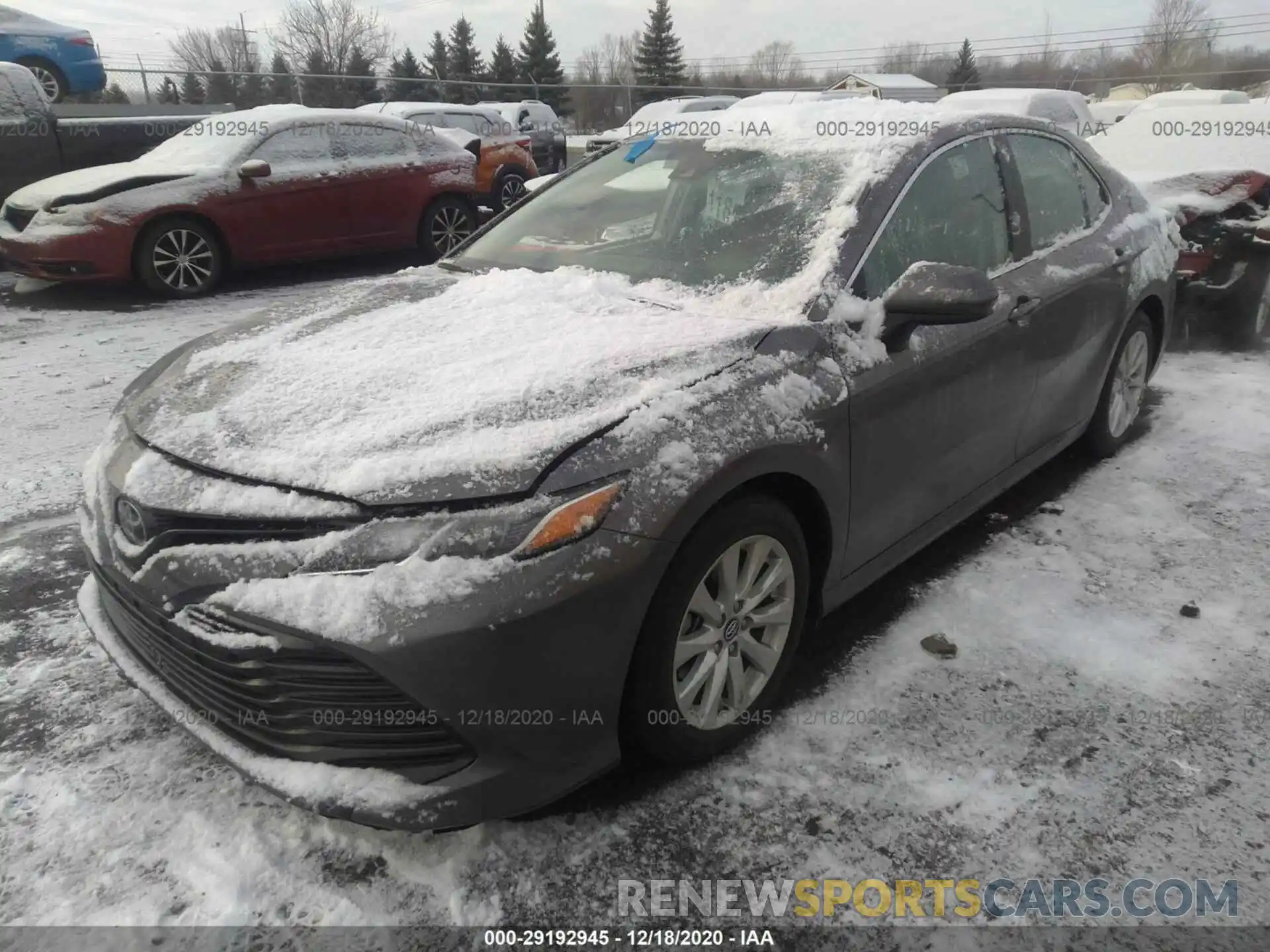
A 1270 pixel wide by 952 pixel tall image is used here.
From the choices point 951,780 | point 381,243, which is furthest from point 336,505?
point 381,243

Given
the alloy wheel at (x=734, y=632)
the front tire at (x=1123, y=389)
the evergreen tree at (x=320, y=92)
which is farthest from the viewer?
the evergreen tree at (x=320, y=92)

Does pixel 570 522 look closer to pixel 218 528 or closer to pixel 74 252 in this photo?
pixel 218 528

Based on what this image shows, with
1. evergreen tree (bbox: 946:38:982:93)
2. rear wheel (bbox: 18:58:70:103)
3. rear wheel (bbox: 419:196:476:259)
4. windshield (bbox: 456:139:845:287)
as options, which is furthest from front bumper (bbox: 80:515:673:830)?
evergreen tree (bbox: 946:38:982:93)

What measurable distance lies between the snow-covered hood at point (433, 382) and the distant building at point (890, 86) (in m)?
30.0

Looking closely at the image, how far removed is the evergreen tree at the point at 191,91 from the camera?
22797 millimetres

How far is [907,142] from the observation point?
298 centimetres

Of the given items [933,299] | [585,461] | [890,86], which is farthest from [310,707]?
[890,86]

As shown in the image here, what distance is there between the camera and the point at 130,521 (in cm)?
211

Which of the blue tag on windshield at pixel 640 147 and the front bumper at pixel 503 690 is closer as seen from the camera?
the front bumper at pixel 503 690

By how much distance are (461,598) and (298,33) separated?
188 ft

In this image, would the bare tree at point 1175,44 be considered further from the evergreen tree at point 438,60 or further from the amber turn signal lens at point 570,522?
the amber turn signal lens at point 570,522

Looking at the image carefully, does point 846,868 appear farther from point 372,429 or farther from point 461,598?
point 372,429

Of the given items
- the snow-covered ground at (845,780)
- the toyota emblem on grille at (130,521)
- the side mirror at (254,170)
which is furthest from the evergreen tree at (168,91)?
the toyota emblem on grille at (130,521)

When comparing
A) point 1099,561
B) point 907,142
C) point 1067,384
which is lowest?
point 1099,561
